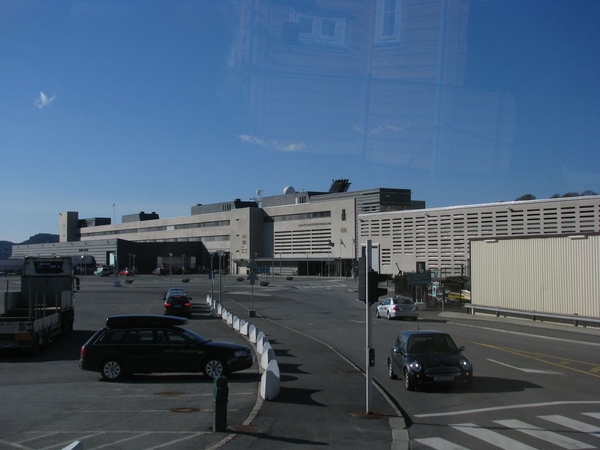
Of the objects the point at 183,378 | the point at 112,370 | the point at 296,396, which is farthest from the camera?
the point at 183,378

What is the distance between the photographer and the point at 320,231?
118500 mm

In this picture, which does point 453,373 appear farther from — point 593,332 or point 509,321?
point 509,321

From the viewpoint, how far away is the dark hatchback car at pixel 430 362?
50.3 ft

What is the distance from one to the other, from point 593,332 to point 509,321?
729 cm

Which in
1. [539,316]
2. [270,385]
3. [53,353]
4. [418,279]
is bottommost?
[53,353]

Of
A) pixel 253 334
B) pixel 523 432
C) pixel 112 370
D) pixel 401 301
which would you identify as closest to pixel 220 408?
pixel 523 432

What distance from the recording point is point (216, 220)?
476 ft

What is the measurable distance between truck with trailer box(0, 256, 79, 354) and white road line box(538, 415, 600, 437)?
689 inches

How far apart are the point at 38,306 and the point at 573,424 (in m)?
21.6

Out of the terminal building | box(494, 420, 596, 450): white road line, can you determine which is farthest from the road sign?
box(494, 420, 596, 450): white road line

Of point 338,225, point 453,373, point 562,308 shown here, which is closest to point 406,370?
point 453,373

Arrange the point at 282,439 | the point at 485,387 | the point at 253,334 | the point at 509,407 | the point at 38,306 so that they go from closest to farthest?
the point at 282,439, the point at 509,407, the point at 485,387, the point at 253,334, the point at 38,306

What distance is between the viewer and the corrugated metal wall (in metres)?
32.8

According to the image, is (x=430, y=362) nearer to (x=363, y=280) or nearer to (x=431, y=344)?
(x=431, y=344)
